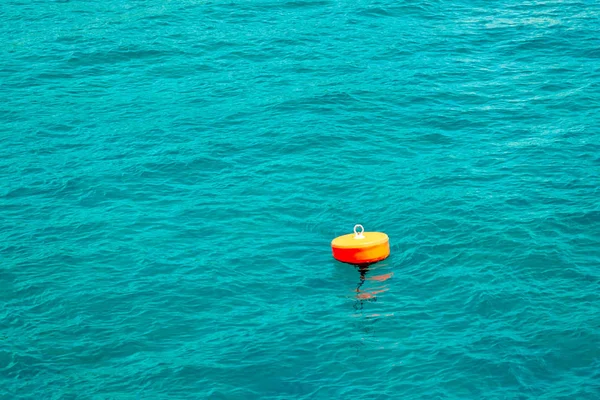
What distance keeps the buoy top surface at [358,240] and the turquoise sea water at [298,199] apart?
1.00 m

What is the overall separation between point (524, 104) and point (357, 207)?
10.8m

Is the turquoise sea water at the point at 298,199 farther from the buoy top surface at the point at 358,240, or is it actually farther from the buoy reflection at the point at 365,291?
the buoy top surface at the point at 358,240

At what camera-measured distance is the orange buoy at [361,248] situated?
2427cm

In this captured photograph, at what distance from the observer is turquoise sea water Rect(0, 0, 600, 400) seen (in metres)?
21.5

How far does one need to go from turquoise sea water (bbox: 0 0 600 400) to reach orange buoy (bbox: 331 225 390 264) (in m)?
0.66

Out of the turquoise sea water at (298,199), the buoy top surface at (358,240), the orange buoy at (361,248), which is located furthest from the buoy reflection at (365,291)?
the buoy top surface at (358,240)

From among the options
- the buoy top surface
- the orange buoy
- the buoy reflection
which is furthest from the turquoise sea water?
the buoy top surface

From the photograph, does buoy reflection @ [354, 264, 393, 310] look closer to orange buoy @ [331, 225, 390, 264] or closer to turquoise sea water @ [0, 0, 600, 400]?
turquoise sea water @ [0, 0, 600, 400]

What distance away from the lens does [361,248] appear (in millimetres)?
24203

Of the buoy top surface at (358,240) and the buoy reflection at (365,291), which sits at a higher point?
the buoy top surface at (358,240)

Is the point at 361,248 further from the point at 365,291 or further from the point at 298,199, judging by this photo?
the point at 298,199

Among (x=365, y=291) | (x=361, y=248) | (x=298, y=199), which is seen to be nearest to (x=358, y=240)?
(x=361, y=248)

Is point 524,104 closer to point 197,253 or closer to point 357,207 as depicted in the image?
point 357,207

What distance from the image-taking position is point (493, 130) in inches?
1319
